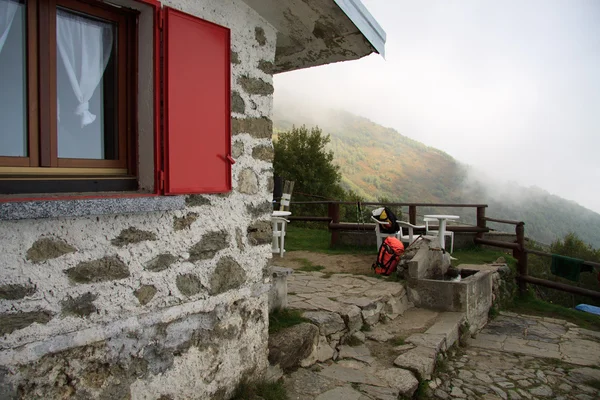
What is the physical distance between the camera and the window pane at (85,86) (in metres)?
2.20

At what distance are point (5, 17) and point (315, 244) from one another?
310 inches

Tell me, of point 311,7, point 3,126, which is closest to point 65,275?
point 3,126

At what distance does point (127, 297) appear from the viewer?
2.37 meters

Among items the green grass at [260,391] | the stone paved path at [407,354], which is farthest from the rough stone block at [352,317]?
the green grass at [260,391]

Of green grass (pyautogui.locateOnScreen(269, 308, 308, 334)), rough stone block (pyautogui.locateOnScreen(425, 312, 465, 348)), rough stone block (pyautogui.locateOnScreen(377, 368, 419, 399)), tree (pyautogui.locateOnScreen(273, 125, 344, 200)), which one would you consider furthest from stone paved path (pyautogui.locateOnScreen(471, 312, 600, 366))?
tree (pyautogui.locateOnScreen(273, 125, 344, 200))

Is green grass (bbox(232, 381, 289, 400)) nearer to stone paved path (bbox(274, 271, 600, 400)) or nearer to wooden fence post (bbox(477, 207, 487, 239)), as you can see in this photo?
stone paved path (bbox(274, 271, 600, 400))

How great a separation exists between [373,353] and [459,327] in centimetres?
161

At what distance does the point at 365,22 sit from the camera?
3391 millimetres

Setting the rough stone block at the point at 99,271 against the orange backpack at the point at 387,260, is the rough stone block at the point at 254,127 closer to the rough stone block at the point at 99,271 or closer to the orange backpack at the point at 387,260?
the rough stone block at the point at 99,271

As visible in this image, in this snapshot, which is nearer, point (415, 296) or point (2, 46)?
point (2, 46)

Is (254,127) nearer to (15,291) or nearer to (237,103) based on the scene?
(237,103)

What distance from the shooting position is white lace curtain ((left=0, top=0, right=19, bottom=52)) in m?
2.00

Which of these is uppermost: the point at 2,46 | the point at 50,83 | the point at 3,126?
the point at 2,46

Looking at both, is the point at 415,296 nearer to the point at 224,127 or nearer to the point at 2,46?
the point at 224,127
